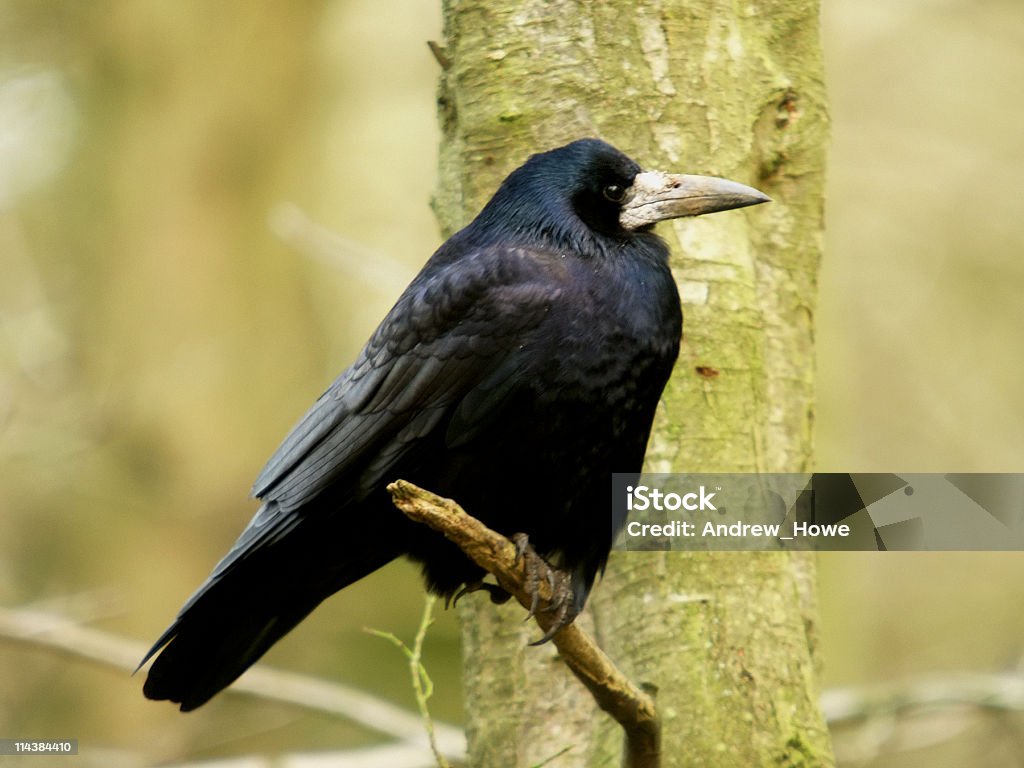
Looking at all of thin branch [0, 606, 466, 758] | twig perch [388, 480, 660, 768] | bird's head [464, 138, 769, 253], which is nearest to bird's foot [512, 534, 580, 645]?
twig perch [388, 480, 660, 768]

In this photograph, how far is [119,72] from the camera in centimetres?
788

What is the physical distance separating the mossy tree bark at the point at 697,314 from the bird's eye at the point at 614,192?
244 mm

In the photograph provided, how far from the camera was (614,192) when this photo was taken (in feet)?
12.2

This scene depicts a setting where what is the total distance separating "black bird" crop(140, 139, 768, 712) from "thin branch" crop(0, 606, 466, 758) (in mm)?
1316

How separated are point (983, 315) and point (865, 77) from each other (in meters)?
1.82

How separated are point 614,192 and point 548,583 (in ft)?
3.76

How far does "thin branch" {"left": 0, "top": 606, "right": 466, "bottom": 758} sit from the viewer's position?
4.84m

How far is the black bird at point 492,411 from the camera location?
328 centimetres

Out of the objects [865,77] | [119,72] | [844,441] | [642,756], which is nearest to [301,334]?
[119,72]

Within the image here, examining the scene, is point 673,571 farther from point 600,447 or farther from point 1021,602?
point 1021,602

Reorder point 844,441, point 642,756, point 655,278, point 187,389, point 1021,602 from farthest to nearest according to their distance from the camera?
point 1021,602, point 187,389, point 844,441, point 655,278, point 642,756

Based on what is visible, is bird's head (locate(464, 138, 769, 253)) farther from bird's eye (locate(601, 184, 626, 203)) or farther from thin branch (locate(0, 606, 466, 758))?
thin branch (locate(0, 606, 466, 758))

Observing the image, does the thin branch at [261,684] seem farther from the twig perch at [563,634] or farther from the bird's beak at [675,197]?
the bird's beak at [675,197]

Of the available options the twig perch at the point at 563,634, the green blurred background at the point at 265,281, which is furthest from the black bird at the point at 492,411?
the green blurred background at the point at 265,281
